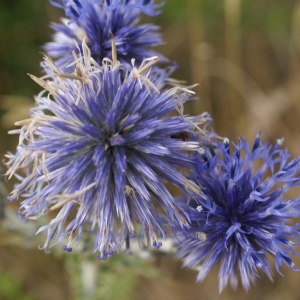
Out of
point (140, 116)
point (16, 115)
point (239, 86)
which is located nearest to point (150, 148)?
point (140, 116)

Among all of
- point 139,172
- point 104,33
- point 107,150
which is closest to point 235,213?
point 139,172

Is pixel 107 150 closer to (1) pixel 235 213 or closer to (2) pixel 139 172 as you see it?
(2) pixel 139 172

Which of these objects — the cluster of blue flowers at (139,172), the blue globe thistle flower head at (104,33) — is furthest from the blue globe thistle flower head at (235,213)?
the blue globe thistle flower head at (104,33)

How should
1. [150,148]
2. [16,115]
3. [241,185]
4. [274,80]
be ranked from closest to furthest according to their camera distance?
1. [150,148]
2. [241,185]
3. [16,115]
4. [274,80]

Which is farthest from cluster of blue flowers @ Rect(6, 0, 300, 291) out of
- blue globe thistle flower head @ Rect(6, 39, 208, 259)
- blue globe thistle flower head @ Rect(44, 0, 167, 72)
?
blue globe thistle flower head @ Rect(44, 0, 167, 72)

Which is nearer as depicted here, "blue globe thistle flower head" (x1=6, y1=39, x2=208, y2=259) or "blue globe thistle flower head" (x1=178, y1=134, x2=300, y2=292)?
"blue globe thistle flower head" (x1=6, y1=39, x2=208, y2=259)

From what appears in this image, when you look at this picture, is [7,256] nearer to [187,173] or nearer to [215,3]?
[187,173]

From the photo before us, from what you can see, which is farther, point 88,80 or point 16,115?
point 16,115

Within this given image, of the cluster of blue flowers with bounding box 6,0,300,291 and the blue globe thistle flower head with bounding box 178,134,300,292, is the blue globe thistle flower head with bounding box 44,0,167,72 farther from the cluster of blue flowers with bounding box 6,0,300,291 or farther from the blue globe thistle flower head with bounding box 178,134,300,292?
the blue globe thistle flower head with bounding box 178,134,300,292
